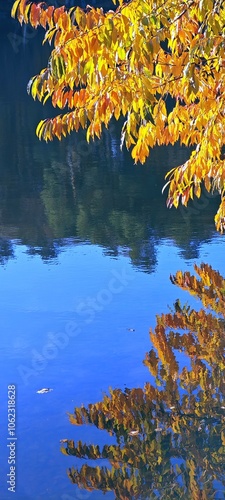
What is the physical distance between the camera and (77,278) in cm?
890

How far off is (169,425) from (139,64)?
216cm

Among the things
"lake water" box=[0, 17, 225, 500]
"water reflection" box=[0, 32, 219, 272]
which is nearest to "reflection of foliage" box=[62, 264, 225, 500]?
"lake water" box=[0, 17, 225, 500]

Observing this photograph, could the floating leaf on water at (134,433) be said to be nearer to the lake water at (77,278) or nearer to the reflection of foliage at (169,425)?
the reflection of foliage at (169,425)

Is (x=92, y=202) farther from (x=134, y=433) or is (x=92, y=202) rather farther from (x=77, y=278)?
(x=134, y=433)

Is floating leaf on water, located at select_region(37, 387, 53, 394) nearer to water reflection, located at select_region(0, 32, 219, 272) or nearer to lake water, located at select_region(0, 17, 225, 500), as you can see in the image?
lake water, located at select_region(0, 17, 225, 500)

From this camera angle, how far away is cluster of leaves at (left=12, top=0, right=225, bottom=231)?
5.22m

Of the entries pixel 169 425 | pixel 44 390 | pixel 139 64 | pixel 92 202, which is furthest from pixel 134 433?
pixel 92 202

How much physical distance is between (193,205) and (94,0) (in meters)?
56.6

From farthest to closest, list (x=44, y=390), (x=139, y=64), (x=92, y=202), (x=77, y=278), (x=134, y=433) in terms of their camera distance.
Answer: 1. (x=92, y=202)
2. (x=77, y=278)
3. (x=44, y=390)
4. (x=134, y=433)
5. (x=139, y=64)

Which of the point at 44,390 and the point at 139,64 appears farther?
the point at 44,390

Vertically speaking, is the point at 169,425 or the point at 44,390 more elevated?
the point at 44,390

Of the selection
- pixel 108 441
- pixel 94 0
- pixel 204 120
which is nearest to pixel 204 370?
pixel 108 441

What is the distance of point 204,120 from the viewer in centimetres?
648

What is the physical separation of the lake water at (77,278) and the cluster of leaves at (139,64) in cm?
156
